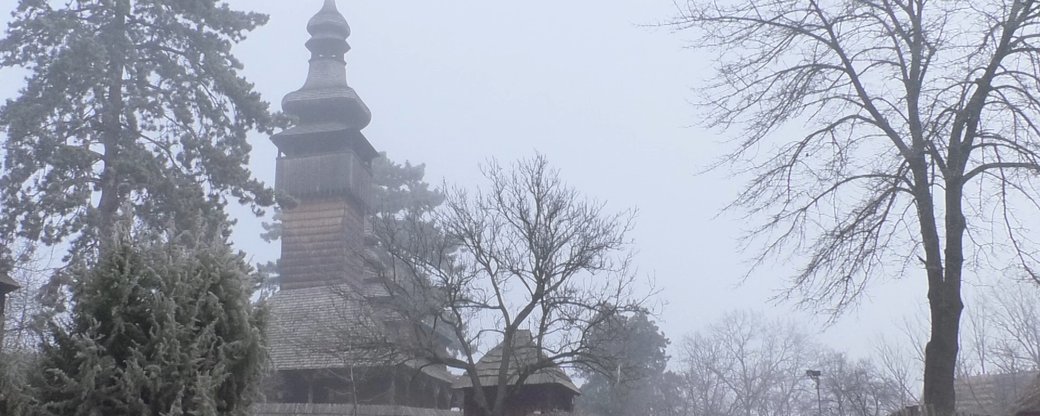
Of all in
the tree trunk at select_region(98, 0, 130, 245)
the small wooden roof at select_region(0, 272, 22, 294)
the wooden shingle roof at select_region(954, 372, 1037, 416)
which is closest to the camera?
the small wooden roof at select_region(0, 272, 22, 294)

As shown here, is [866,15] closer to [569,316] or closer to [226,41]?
[569,316]

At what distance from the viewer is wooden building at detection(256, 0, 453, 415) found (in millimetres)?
35344

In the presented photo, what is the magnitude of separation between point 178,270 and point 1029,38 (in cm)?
1240

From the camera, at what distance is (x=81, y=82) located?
25.8 m

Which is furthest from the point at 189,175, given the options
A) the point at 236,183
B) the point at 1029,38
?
the point at 1029,38

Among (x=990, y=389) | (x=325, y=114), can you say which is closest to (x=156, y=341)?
(x=325, y=114)

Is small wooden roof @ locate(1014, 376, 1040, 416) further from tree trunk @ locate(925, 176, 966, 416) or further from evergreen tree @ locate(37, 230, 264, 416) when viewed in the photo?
evergreen tree @ locate(37, 230, 264, 416)

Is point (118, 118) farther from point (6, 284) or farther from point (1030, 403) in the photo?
point (1030, 403)

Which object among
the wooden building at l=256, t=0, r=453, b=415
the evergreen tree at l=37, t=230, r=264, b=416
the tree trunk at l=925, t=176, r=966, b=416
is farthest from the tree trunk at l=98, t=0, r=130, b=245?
the tree trunk at l=925, t=176, r=966, b=416

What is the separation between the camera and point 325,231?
43.2 meters

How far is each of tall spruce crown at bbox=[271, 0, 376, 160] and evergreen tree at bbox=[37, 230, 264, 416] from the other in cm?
3590

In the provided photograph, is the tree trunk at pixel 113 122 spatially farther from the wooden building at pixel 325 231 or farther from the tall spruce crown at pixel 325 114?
the tall spruce crown at pixel 325 114

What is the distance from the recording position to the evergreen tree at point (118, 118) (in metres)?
24.8

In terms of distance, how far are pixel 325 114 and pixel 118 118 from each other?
20.2 m
